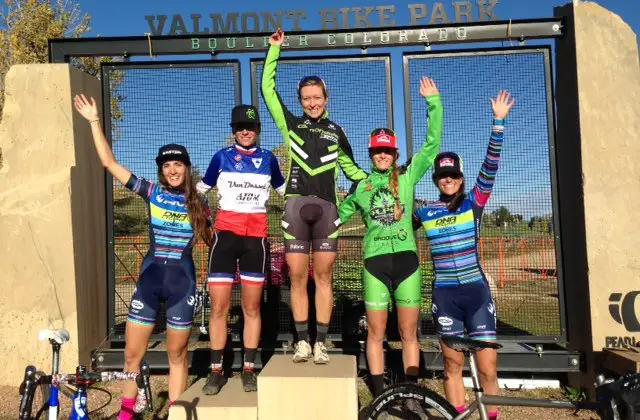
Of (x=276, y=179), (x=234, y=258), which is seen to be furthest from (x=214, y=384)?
(x=276, y=179)

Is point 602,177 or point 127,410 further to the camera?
point 602,177

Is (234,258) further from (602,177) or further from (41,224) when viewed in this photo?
(602,177)

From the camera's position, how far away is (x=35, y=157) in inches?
206

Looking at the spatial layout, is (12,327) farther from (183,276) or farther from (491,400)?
(491,400)

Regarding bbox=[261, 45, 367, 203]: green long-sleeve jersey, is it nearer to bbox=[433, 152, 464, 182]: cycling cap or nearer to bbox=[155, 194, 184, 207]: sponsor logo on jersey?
bbox=[433, 152, 464, 182]: cycling cap

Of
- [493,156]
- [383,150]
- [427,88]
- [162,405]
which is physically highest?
[427,88]

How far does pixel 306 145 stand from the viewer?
13.6ft

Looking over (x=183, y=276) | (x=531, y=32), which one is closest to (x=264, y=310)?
(x=183, y=276)

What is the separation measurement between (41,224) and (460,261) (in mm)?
4475

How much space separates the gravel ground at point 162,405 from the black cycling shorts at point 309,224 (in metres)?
1.88

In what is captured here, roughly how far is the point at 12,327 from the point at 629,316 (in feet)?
21.5

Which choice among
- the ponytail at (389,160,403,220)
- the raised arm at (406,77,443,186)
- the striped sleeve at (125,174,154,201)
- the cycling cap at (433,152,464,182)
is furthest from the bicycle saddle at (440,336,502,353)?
the striped sleeve at (125,174,154,201)

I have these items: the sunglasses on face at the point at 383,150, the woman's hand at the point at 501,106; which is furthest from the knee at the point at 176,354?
the woman's hand at the point at 501,106

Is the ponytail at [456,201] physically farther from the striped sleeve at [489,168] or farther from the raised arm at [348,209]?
the raised arm at [348,209]
